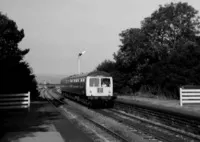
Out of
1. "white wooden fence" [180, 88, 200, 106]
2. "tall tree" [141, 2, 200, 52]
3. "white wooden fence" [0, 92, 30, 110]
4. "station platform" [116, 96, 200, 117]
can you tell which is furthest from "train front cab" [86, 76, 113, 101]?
"tall tree" [141, 2, 200, 52]

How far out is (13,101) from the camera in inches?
682

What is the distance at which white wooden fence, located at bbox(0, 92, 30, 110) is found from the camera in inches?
643

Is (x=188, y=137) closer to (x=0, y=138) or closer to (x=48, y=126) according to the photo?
(x=48, y=126)

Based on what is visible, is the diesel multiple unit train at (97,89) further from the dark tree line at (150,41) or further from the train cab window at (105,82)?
the dark tree line at (150,41)

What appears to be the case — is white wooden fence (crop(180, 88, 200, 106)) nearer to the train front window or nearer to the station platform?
the station platform

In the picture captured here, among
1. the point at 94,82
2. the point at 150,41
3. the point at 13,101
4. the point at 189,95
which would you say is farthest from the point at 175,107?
the point at 150,41

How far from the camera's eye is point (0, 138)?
369 inches

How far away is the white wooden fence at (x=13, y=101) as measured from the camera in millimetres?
16328

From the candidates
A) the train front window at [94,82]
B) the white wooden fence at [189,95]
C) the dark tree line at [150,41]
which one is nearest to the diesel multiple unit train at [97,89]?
the train front window at [94,82]

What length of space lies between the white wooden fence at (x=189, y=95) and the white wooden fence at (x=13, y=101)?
436 inches

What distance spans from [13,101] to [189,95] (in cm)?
1270

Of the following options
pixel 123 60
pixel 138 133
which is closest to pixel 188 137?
pixel 138 133

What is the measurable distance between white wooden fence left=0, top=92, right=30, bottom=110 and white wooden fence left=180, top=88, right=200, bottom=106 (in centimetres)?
1107

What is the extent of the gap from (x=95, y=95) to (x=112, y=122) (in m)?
7.13
